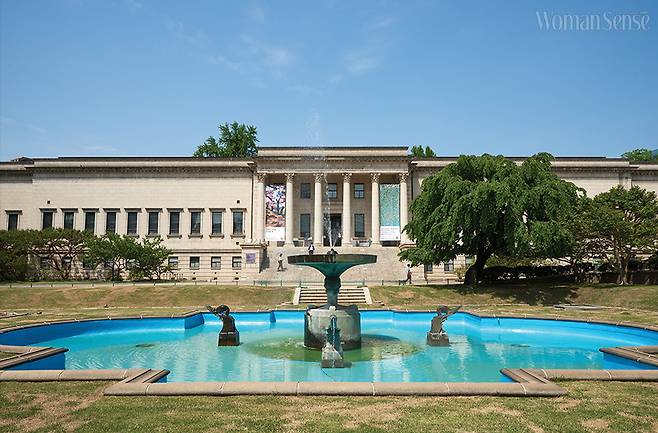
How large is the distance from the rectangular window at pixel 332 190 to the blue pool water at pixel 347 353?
1346 inches

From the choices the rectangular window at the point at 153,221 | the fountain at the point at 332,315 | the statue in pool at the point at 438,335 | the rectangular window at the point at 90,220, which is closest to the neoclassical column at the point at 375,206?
the rectangular window at the point at 153,221

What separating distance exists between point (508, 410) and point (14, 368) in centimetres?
1051

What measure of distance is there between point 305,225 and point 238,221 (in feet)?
25.7

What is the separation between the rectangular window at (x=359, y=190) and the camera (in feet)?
196

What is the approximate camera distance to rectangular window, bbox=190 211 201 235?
5663 centimetres

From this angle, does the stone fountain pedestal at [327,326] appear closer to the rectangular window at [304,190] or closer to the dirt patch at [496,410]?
the dirt patch at [496,410]

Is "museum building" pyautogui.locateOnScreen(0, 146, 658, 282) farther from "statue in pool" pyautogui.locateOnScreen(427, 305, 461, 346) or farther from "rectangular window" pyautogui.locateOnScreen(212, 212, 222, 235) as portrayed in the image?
"statue in pool" pyautogui.locateOnScreen(427, 305, 461, 346)

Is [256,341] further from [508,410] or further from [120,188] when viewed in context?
[120,188]

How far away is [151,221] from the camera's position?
56.8 m

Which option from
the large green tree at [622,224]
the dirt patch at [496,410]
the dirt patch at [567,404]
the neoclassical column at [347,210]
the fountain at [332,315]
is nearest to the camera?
the dirt patch at [496,410]

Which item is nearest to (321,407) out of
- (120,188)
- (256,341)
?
(256,341)

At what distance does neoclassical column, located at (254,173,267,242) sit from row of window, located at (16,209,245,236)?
2204mm

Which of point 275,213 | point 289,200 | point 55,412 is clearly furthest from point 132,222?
point 55,412

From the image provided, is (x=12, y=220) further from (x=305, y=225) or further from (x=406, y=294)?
(x=406, y=294)
